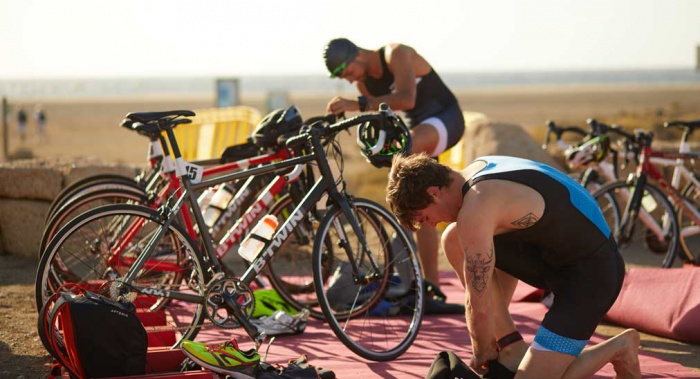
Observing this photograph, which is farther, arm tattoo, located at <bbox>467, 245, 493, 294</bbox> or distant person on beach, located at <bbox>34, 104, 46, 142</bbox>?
distant person on beach, located at <bbox>34, 104, 46, 142</bbox>

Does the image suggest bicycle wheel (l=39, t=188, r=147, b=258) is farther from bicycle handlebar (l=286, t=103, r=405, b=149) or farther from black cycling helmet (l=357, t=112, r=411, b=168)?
black cycling helmet (l=357, t=112, r=411, b=168)

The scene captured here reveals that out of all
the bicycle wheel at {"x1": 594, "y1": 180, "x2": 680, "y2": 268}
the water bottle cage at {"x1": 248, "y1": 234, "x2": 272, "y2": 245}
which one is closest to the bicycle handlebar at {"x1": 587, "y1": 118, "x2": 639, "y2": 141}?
the bicycle wheel at {"x1": 594, "y1": 180, "x2": 680, "y2": 268}

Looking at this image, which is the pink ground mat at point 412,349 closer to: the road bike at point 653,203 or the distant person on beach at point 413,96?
the distant person on beach at point 413,96

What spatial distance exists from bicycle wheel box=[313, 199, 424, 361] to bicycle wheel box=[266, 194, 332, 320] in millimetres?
189

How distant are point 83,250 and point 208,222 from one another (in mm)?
962

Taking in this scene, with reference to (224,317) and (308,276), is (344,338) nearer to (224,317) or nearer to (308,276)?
(224,317)

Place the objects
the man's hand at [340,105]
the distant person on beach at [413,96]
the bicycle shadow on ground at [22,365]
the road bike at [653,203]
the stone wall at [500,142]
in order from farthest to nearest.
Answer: the stone wall at [500,142] < the road bike at [653,203] < the distant person on beach at [413,96] < the man's hand at [340,105] < the bicycle shadow on ground at [22,365]

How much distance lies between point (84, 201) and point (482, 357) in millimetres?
2775

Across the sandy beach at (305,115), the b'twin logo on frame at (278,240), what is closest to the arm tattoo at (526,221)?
the b'twin logo on frame at (278,240)

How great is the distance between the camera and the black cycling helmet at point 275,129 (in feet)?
20.1

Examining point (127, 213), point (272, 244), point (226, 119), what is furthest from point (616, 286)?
point (226, 119)

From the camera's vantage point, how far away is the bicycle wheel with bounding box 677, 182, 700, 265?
26.7 ft

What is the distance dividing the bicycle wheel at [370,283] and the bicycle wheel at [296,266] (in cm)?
19

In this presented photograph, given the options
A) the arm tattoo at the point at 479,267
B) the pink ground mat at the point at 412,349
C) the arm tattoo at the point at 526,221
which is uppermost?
the arm tattoo at the point at 526,221
